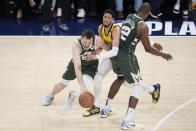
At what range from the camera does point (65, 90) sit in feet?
25.3

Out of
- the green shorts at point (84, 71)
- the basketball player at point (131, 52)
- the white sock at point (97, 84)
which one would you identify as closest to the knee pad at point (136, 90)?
the basketball player at point (131, 52)

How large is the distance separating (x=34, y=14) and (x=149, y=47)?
6.09 m

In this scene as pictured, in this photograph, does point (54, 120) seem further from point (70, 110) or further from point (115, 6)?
point (115, 6)

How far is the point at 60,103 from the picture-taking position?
23.5 ft

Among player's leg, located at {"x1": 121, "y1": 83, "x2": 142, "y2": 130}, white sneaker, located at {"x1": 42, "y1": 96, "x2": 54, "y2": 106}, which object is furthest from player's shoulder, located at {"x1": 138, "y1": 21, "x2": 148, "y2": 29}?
white sneaker, located at {"x1": 42, "y1": 96, "x2": 54, "y2": 106}

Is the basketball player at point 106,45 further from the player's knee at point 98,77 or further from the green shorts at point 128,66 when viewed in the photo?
the green shorts at point 128,66

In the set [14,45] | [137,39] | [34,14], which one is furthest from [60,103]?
[34,14]

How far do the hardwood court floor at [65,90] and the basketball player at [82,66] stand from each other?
1.21 ft

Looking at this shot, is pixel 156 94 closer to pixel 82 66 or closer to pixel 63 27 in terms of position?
pixel 82 66

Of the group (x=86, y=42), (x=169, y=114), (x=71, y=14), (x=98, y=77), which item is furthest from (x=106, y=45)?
(x=71, y=14)

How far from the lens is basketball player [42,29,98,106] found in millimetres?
6207

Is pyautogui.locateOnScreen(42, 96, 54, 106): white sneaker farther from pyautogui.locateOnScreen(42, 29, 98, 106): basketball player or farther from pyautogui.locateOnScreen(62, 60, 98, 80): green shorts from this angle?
pyautogui.locateOnScreen(62, 60, 98, 80): green shorts

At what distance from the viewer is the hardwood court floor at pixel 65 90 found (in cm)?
646

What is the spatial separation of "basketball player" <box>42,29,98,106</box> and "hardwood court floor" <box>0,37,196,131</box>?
37cm
